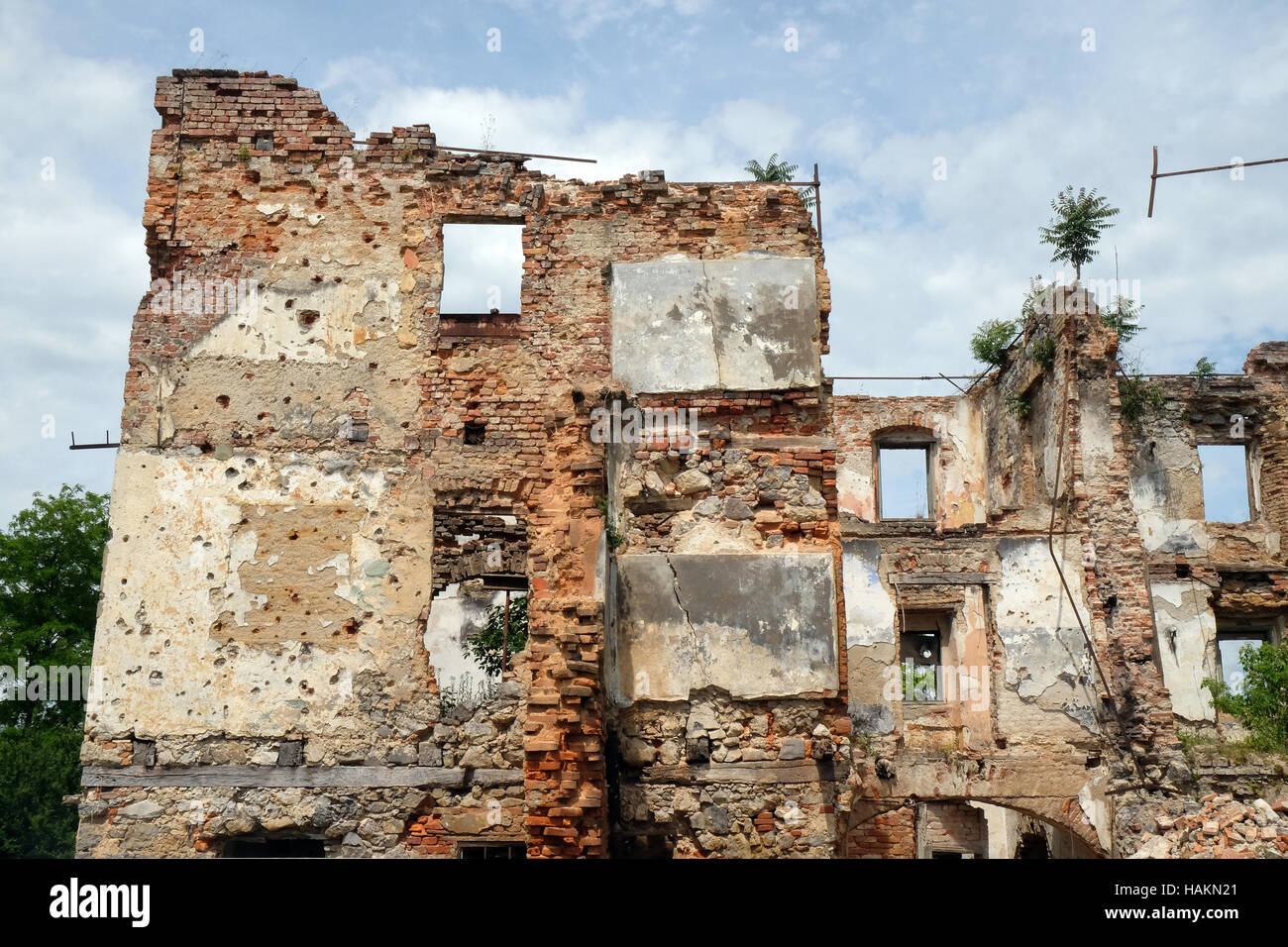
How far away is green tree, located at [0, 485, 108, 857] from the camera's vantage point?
22031 millimetres

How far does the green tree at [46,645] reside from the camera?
867 inches

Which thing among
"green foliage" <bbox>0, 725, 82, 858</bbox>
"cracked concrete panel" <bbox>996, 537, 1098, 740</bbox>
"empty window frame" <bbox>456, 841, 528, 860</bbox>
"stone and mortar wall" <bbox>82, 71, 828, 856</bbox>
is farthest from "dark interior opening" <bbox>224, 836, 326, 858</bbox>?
"green foliage" <bbox>0, 725, 82, 858</bbox>

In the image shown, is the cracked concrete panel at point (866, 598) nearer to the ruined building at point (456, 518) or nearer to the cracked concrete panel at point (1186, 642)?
the cracked concrete panel at point (1186, 642)

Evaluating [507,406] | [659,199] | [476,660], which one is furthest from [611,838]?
[659,199]

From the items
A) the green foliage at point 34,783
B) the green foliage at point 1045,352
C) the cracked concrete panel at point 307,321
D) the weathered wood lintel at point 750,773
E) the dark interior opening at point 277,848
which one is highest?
the green foliage at point 1045,352

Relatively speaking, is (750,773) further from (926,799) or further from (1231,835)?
(926,799)

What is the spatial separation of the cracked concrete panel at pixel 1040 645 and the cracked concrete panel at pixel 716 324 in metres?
7.47

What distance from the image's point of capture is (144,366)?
34.3 feet

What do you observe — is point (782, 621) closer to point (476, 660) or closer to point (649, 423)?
point (649, 423)

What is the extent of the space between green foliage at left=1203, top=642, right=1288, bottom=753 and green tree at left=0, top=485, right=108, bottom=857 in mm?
20166

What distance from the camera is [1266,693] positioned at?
13805 mm

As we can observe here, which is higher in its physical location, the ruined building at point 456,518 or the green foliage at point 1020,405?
the green foliage at point 1020,405

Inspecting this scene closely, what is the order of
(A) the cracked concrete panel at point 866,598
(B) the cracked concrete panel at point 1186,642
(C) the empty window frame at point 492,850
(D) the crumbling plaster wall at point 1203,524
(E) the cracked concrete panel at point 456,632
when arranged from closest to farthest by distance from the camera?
(C) the empty window frame at point 492,850
(E) the cracked concrete panel at point 456,632
(A) the cracked concrete panel at point 866,598
(B) the cracked concrete panel at point 1186,642
(D) the crumbling plaster wall at point 1203,524

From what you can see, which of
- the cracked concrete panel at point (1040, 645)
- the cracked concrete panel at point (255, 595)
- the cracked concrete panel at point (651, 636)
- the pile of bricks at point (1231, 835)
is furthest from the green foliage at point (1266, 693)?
the cracked concrete panel at point (255, 595)
